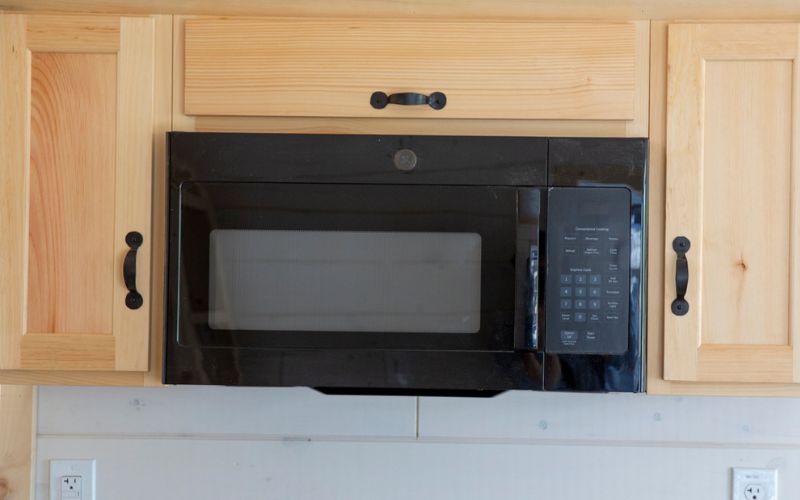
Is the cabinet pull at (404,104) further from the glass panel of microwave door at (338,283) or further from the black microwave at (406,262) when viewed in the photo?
the glass panel of microwave door at (338,283)

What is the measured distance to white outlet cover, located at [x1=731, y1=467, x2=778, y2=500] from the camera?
144 centimetres

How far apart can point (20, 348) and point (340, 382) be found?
44cm

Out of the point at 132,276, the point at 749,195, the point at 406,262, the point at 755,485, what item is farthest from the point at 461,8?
the point at 755,485

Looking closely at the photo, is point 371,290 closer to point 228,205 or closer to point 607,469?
point 228,205

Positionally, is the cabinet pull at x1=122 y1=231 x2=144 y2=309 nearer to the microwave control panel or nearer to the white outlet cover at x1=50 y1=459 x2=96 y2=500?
the white outlet cover at x1=50 y1=459 x2=96 y2=500

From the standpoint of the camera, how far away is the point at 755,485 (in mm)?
1442

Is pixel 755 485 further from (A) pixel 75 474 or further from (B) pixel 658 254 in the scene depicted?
(A) pixel 75 474

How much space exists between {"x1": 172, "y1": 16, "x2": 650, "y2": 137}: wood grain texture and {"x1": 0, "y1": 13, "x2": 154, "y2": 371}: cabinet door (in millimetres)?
40

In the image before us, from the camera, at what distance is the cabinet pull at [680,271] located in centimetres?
114

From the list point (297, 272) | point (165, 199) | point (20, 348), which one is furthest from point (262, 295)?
point (20, 348)

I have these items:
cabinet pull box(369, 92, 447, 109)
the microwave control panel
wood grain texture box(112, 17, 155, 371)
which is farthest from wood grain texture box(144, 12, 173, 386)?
the microwave control panel

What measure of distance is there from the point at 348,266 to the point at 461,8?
378 millimetres

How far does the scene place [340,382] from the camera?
1150 millimetres

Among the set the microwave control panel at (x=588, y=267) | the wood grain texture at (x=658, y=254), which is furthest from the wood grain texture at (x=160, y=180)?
the wood grain texture at (x=658, y=254)
